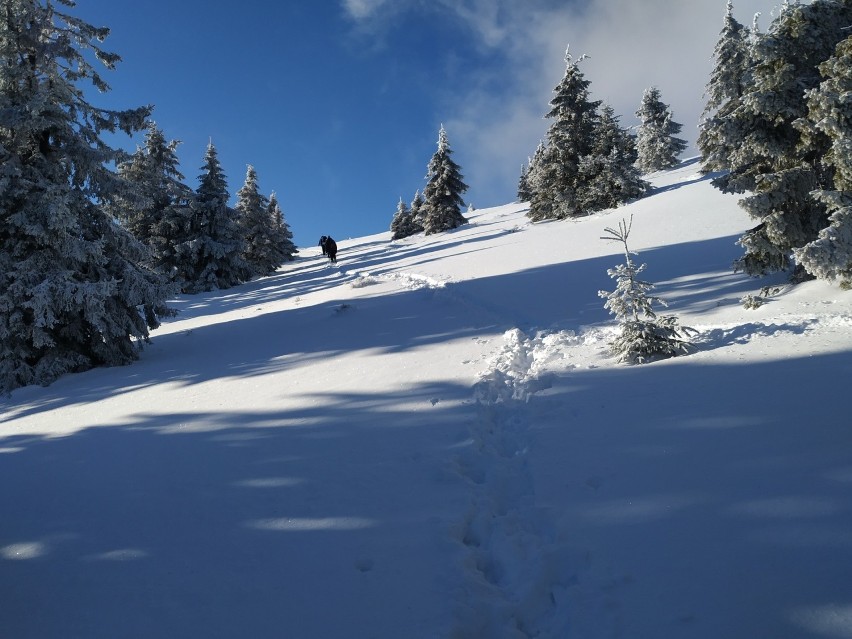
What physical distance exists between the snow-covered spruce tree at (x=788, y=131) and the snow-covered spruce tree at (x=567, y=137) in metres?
17.6

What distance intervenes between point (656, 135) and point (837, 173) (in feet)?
153

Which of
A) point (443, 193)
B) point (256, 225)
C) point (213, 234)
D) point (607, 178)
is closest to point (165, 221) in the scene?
point (213, 234)

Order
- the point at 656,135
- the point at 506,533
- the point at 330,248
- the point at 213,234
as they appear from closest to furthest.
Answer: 1. the point at 506,533
2. the point at 213,234
3. the point at 330,248
4. the point at 656,135

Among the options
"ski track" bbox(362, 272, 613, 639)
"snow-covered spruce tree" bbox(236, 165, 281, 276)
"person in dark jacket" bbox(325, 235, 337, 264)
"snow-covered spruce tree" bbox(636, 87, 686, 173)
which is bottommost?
"ski track" bbox(362, 272, 613, 639)

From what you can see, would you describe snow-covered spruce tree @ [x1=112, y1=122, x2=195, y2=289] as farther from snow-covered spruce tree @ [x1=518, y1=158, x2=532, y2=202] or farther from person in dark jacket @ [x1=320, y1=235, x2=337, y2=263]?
snow-covered spruce tree @ [x1=518, y1=158, x2=532, y2=202]

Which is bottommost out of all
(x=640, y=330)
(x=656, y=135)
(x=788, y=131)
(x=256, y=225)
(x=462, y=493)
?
(x=462, y=493)

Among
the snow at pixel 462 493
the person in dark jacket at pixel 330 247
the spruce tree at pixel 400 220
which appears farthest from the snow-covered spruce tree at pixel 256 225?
the snow at pixel 462 493

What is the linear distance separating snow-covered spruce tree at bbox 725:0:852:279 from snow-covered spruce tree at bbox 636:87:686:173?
43.2 metres

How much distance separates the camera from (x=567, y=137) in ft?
85.0

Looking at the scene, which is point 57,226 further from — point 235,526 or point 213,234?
point 213,234

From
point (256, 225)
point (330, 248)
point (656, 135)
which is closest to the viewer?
point (330, 248)

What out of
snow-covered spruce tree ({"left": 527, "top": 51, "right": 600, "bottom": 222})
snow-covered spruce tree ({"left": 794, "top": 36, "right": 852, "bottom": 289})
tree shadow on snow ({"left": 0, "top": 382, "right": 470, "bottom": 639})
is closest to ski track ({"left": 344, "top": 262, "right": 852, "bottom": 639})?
tree shadow on snow ({"left": 0, "top": 382, "right": 470, "bottom": 639})

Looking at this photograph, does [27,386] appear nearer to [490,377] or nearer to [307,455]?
[307,455]

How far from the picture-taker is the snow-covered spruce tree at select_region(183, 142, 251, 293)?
24.8 meters
